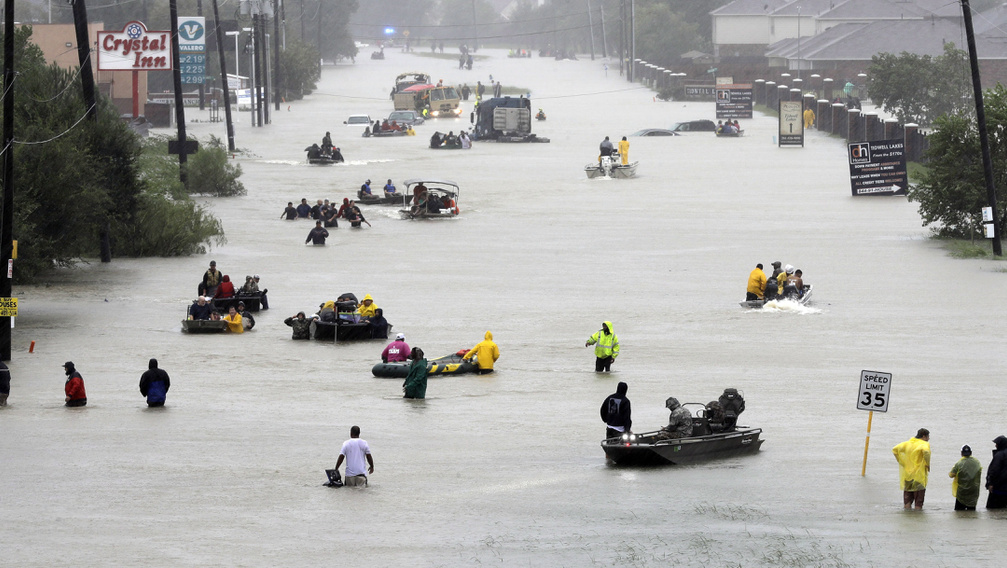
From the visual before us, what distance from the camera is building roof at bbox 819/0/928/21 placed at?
Answer: 143125 mm

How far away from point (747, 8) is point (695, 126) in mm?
58727

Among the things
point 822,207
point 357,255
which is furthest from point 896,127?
point 357,255

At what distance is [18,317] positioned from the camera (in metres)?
32.2

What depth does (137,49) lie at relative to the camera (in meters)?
66.0

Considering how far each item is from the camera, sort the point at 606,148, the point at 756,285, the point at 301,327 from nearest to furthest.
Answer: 1. the point at 301,327
2. the point at 756,285
3. the point at 606,148

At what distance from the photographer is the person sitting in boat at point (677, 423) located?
19047 millimetres

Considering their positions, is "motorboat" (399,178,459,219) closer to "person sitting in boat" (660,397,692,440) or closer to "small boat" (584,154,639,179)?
"small boat" (584,154,639,179)

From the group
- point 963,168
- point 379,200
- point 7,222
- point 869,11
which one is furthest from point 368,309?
point 869,11

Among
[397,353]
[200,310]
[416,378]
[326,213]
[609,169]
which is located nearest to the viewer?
[416,378]

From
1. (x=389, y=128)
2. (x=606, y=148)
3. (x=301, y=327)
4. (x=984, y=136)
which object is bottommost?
(x=301, y=327)

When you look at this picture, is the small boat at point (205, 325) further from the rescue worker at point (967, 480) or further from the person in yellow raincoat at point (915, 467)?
the rescue worker at point (967, 480)

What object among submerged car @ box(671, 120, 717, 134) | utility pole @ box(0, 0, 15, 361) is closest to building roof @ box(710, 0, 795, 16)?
submerged car @ box(671, 120, 717, 134)

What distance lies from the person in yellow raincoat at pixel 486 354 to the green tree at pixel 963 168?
76.7ft

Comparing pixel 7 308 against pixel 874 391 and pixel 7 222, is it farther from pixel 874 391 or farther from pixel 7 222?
pixel 874 391
